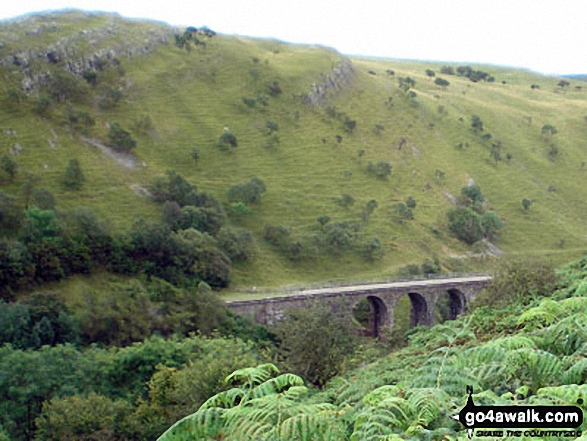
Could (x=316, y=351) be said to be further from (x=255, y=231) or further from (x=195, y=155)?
(x=195, y=155)

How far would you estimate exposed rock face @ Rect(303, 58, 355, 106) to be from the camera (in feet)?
251

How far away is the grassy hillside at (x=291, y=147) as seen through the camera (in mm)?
51438

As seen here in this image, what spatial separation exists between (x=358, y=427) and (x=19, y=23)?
80.2 metres

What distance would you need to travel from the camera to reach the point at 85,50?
66.9 meters

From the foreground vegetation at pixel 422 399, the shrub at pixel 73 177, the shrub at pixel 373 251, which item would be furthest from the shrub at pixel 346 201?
the foreground vegetation at pixel 422 399

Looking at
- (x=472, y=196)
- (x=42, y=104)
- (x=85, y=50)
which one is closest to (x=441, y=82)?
(x=472, y=196)

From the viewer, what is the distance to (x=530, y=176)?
76.9 metres

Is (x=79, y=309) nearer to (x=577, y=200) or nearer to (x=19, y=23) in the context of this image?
(x=19, y=23)

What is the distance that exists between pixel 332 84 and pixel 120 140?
3756cm

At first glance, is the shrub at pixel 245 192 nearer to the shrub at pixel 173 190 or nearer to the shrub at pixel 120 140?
the shrub at pixel 173 190

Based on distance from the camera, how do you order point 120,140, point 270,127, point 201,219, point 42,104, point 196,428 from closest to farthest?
point 196,428 → point 201,219 → point 42,104 → point 120,140 → point 270,127

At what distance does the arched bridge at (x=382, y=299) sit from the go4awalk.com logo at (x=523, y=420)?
3427cm

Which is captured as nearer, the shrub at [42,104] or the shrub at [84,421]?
the shrub at [84,421]

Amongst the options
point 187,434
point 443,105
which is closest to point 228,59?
point 443,105
